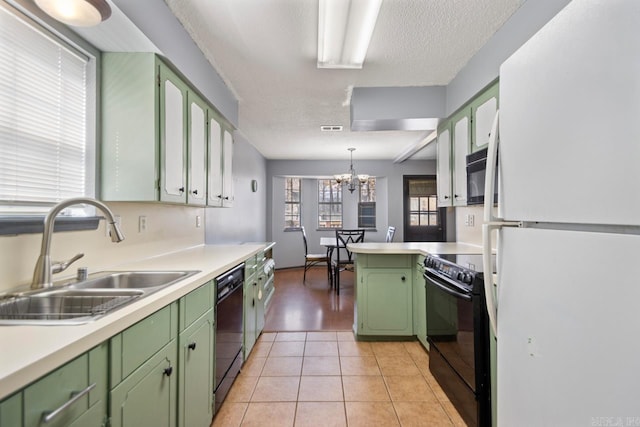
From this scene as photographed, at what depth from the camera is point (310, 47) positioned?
6.76ft

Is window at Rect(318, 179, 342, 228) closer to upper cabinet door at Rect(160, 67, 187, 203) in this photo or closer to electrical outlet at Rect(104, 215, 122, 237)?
upper cabinet door at Rect(160, 67, 187, 203)

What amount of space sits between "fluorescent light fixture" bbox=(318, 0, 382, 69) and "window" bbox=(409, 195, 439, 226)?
4.40 metres

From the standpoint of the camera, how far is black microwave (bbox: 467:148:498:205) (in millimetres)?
1968

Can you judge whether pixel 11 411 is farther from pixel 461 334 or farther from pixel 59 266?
pixel 461 334

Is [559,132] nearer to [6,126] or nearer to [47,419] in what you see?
[47,419]

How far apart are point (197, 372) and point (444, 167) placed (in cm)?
258

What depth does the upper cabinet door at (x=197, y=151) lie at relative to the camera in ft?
6.76

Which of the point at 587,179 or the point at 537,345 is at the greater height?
the point at 587,179

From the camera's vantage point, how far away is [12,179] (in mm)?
1192

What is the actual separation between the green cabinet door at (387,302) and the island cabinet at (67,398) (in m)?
2.22

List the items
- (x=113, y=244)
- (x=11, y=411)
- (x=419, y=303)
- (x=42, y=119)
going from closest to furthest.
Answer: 1. (x=11, y=411)
2. (x=42, y=119)
3. (x=113, y=244)
4. (x=419, y=303)

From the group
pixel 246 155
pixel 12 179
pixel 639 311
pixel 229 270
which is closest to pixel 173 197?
pixel 229 270

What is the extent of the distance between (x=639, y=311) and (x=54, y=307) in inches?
69.5

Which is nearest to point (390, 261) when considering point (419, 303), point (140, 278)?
point (419, 303)
